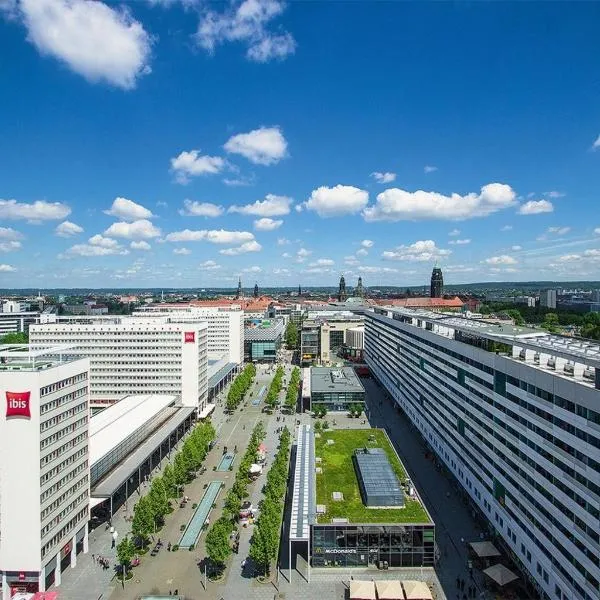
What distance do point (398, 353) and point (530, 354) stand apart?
188ft

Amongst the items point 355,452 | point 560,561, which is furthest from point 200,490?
point 560,561

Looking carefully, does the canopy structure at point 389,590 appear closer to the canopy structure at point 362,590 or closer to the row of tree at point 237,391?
the canopy structure at point 362,590

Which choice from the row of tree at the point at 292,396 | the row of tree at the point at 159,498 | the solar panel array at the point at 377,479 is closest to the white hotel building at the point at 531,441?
the solar panel array at the point at 377,479

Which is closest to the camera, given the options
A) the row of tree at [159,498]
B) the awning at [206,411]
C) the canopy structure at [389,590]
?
the canopy structure at [389,590]

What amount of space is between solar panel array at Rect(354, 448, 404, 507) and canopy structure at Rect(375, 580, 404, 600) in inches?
381

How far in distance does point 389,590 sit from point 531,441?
18.3 metres

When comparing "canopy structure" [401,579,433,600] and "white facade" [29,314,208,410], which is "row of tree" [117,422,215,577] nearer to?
"white facade" [29,314,208,410]

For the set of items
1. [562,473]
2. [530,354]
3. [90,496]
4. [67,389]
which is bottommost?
[90,496]

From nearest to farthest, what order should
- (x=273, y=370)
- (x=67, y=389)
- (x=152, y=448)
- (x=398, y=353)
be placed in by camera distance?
(x=67, y=389) < (x=152, y=448) < (x=398, y=353) < (x=273, y=370)

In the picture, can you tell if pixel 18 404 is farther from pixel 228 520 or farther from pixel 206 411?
pixel 206 411

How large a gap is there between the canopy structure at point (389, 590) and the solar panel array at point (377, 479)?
9.67m

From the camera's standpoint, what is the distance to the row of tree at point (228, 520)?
159 ft

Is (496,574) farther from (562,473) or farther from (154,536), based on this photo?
(154,536)

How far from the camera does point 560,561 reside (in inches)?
1524
